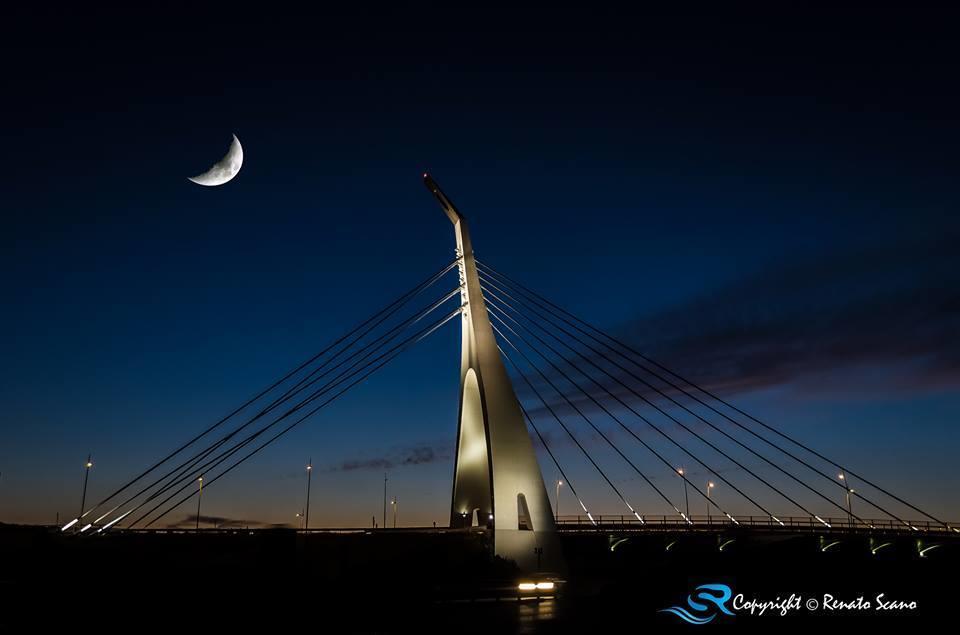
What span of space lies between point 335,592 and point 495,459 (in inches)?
322

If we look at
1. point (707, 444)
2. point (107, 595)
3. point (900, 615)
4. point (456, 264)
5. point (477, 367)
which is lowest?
point (900, 615)

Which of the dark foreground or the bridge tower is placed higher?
the bridge tower

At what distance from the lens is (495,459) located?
28.9 m

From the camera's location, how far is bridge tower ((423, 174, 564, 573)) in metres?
28.8

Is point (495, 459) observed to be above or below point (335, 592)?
above

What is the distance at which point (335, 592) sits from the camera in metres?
27.0

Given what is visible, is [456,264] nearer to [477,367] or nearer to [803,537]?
[477,367]

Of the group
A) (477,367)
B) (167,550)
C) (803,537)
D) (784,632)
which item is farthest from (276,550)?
(803,537)

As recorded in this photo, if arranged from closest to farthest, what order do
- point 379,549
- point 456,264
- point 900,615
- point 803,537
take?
point 900,615, point 379,549, point 456,264, point 803,537

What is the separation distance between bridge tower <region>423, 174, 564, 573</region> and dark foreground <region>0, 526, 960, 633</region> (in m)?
1.41

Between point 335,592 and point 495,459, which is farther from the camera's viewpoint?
point 495,459

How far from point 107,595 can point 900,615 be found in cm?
2898

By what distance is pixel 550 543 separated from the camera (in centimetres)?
2978

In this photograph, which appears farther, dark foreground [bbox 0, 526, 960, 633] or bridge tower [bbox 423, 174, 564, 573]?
bridge tower [bbox 423, 174, 564, 573]
